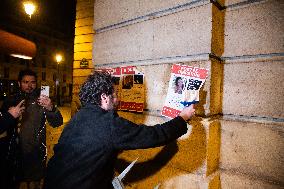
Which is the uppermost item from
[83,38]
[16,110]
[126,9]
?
[83,38]

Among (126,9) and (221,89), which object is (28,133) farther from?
(221,89)

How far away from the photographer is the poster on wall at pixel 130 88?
9.61ft

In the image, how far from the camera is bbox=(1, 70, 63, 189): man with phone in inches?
167

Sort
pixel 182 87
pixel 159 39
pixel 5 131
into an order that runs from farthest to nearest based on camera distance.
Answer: pixel 5 131
pixel 159 39
pixel 182 87

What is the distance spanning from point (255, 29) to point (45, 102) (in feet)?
11.0

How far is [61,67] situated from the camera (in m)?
53.4

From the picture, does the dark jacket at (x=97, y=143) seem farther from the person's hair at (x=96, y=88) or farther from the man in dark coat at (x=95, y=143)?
the person's hair at (x=96, y=88)

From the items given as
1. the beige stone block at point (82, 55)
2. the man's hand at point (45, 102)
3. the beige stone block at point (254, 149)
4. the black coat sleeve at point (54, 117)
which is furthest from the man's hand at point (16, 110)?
the beige stone block at point (82, 55)

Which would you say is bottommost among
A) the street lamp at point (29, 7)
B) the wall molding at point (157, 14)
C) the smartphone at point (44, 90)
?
the smartphone at point (44, 90)

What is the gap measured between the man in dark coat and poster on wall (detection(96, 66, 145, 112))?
78cm

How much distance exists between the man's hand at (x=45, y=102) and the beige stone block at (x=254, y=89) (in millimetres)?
2903

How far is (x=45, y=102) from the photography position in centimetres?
412

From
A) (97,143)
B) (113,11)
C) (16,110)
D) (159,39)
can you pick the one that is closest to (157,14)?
(159,39)

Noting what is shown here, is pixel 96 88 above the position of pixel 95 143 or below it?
above
